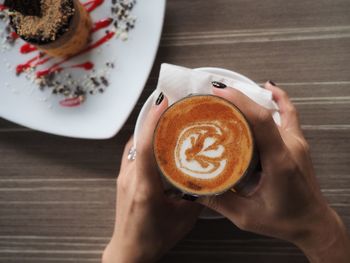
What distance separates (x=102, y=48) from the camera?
100cm

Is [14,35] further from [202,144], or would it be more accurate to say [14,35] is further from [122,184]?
[202,144]

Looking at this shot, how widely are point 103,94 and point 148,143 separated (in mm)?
309

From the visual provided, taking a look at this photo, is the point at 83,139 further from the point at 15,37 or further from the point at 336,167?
the point at 336,167

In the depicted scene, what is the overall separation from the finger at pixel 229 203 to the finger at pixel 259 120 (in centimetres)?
11

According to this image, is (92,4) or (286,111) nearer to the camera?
(286,111)

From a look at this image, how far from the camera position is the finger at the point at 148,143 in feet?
2.32

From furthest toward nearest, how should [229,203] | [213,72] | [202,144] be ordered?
[213,72] → [229,203] → [202,144]

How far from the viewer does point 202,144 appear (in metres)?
0.68

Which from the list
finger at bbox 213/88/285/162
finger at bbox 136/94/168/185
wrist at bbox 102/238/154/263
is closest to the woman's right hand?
finger at bbox 213/88/285/162

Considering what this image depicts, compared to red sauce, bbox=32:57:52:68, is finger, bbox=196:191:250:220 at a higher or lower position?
lower

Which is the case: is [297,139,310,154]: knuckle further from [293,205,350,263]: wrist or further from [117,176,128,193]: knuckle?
[117,176,128,193]: knuckle

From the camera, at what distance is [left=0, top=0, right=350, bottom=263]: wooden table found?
94cm

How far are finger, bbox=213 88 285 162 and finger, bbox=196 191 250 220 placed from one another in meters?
0.11

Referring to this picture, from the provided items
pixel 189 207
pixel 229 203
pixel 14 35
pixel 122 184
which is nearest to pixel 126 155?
pixel 122 184
